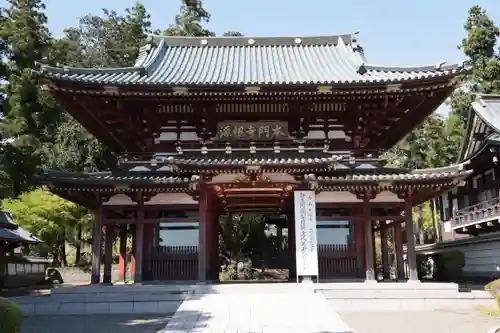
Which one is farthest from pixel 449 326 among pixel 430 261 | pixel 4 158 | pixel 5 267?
pixel 4 158

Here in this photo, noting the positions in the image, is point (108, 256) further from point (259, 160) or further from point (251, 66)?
point (251, 66)

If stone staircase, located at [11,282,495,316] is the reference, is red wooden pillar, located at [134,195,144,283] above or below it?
above

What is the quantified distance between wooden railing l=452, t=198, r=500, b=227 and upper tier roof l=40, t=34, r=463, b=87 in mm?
9941

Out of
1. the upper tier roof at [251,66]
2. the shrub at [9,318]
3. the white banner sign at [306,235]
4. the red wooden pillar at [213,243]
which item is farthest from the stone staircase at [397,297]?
the shrub at [9,318]

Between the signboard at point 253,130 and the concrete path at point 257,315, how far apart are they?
5.28 m

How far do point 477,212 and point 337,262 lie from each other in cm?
1178

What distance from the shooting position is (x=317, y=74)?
16859 millimetres

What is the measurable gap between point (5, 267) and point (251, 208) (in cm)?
1321

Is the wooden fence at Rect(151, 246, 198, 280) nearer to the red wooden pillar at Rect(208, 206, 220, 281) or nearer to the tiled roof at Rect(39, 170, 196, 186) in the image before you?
the red wooden pillar at Rect(208, 206, 220, 281)

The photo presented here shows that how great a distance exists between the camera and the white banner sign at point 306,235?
13.4m

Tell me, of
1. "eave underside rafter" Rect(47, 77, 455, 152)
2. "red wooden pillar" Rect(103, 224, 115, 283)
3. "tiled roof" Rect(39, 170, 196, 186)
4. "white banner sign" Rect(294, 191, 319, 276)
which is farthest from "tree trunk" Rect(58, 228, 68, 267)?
"white banner sign" Rect(294, 191, 319, 276)

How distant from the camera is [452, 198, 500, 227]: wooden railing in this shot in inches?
840

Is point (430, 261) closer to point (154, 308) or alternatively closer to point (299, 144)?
point (299, 144)

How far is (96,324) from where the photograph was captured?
36.4 feet
